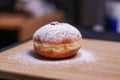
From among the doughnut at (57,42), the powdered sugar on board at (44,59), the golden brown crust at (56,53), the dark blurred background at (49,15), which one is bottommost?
the dark blurred background at (49,15)

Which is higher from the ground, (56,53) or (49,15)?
(56,53)

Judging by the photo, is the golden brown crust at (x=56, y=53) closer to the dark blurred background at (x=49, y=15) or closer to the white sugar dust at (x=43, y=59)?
the white sugar dust at (x=43, y=59)

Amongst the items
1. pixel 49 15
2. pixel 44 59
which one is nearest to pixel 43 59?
pixel 44 59

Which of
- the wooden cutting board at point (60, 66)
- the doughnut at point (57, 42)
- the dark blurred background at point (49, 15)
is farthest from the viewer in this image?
the dark blurred background at point (49, 15)

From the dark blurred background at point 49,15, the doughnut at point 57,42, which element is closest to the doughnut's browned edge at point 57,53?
the doughnut at point 57,42

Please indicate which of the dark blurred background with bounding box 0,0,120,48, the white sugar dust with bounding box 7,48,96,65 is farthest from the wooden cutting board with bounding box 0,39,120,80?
the dark blurred background with bounding box 0,0,120,48

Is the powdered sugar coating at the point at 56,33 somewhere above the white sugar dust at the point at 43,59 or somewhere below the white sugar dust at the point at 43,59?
above

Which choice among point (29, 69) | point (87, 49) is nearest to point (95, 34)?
point (87, 49)

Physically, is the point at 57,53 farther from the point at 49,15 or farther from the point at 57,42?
the point at 49,15

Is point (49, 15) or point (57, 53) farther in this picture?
point (49, 15)
